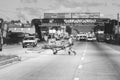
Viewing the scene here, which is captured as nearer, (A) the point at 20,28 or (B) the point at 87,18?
(B) the point at 87,18

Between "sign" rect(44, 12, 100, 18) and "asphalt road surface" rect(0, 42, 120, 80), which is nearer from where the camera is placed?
"asphalt road surface" rect(0, 42, 120, 80)

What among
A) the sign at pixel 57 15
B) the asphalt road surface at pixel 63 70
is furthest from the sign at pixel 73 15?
the asphalt road surface at pixel 63 70

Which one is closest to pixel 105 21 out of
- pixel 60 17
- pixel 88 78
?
pixel 60 17

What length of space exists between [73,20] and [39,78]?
79.3 m

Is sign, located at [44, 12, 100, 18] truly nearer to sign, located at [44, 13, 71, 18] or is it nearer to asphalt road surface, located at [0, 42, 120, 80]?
sign, located at [44, 13, 71, 18]

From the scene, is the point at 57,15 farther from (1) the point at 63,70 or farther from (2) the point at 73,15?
(1) the point at 63,70

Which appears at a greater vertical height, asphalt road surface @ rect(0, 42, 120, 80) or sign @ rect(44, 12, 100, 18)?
sign @ rect(44, 12, 100, 18)

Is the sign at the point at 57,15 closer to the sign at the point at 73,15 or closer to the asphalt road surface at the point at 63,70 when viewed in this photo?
the sign at the point at 73,15

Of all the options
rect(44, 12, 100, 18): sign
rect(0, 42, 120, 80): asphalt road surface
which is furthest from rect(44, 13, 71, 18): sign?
rect(0, 42, 120, 80): asphalt road surface

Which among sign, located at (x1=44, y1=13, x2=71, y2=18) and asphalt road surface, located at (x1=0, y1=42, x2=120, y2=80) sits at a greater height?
sign, located at (x1=44, y1=13, x2=71, y2=18)

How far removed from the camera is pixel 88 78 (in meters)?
13.1

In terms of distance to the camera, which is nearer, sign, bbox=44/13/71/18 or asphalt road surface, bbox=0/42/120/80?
asphalt road surface, bbox=0/42/120/80

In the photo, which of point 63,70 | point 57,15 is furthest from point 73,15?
point 63,70

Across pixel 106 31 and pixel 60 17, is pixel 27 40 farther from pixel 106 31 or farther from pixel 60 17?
pixel 106 31
